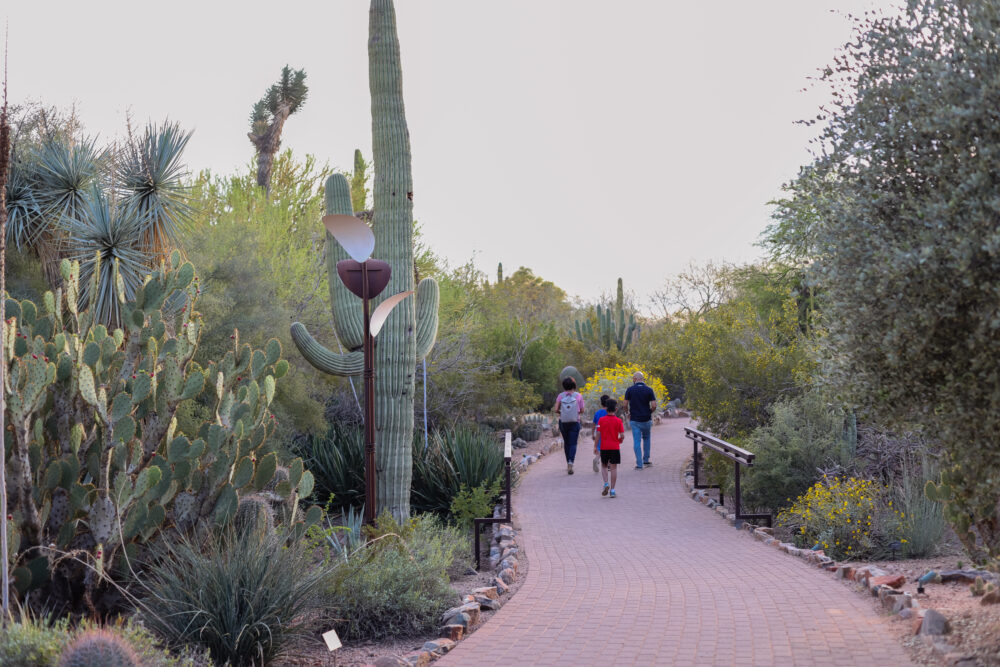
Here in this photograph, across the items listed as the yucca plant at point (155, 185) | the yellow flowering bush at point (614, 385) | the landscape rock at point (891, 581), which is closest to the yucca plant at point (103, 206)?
the yucca plant at point (155, 185)

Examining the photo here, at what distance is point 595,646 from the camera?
6730 mm

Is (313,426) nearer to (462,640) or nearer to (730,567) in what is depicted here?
(730,567)

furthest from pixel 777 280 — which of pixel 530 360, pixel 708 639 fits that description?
pixel 708 639

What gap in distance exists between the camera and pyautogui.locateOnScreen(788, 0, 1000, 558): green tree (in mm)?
4805

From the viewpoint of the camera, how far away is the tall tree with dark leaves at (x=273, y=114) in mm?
26862

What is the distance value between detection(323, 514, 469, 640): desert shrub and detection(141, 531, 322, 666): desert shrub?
1.58ft

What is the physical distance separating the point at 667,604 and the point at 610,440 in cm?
688

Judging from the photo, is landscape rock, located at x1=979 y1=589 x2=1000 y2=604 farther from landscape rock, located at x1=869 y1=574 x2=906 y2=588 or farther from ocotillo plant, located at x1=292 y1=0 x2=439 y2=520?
ocotillo plant, located at x1=292 y1=0 x2=439 y2=520

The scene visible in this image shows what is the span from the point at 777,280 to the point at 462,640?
1986 cm

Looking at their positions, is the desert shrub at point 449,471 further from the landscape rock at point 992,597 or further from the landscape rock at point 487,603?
the landscape rock at point 992,597

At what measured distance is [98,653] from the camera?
477 cm

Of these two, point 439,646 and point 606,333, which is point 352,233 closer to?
point 439,646

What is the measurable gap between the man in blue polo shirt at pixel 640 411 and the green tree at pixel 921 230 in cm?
1133

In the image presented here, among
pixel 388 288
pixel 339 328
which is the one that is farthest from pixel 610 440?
pixel 388 288
